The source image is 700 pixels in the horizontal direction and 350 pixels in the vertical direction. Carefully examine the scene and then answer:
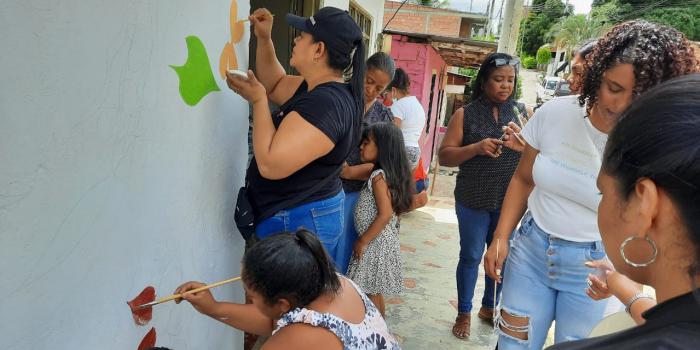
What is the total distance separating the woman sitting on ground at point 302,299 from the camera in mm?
1370

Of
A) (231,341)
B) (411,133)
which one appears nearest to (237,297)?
(231,341)

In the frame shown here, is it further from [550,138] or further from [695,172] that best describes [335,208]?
[695,172]

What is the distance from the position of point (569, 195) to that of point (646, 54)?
56cm

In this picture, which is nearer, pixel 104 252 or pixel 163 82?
pixel 104 252

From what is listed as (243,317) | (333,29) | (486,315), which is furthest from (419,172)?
(243,317)

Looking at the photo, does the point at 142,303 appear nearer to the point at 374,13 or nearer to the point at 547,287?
the point at 547,287

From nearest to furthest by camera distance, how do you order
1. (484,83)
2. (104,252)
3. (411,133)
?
1. (104,252)
2. (484,83)
3. (411,133)

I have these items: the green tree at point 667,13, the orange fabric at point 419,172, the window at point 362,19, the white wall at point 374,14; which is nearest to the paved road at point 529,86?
the green tree at point 667,13

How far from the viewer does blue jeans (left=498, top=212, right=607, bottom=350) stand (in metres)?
1.82

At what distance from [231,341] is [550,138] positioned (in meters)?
1.68

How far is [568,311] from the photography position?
1.86 meters

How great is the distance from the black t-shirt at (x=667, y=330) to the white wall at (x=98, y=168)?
3.47 ft

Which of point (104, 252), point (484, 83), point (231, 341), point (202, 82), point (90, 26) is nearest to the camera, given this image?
point (90, 26)

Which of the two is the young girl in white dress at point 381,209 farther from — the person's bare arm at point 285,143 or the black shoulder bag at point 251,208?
the person's bare arm at point 285,143
